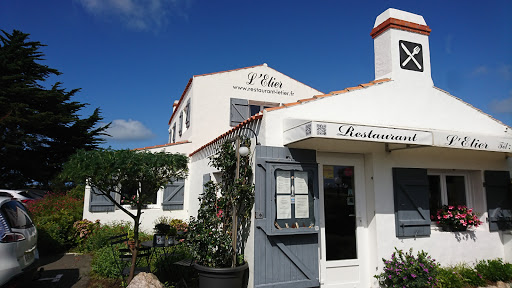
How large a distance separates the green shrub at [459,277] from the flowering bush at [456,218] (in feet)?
2.62

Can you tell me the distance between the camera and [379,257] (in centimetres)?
546

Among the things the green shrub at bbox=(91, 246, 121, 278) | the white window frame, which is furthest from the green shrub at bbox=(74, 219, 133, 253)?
the white window frame

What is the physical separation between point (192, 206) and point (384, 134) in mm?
7471

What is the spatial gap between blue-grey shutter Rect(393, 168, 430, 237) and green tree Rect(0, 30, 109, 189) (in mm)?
16950

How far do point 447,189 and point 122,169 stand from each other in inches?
268

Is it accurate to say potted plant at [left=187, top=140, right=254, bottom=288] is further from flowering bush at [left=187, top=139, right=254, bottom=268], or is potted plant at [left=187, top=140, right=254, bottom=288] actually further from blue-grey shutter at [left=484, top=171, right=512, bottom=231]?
blue-grey shutter at [left=484, top=171, right=512, bottom=231]

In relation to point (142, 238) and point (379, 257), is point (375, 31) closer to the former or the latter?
point (379, 257)

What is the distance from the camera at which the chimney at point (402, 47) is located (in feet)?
20.5

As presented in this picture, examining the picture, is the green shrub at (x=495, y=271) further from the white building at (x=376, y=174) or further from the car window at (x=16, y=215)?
the car window at (x=16, y=215)

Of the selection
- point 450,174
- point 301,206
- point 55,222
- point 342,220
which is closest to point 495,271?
point 450,174

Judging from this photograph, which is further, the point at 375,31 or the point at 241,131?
the point at 375,31

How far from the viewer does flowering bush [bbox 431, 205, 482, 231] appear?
6.16 m

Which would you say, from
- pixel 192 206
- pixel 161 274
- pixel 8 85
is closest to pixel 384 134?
pixel 161 274

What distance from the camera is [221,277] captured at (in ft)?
14.7
